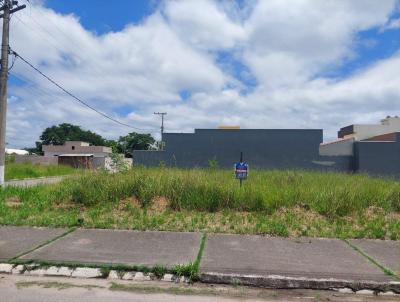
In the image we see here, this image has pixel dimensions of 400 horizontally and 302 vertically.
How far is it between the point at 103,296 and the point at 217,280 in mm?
1493

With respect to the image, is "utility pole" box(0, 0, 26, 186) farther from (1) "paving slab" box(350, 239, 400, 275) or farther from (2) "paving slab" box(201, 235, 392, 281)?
(1) "paving slab" box(350, 239, 400, 275)

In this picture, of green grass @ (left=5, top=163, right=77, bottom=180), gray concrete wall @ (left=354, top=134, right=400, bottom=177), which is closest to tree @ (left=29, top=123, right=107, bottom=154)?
green grass @ (left=5, top=163, right=77, bottom=180)

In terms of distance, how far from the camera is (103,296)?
16.5 feet

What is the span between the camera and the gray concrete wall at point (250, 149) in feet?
115

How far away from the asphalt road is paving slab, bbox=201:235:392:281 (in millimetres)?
379

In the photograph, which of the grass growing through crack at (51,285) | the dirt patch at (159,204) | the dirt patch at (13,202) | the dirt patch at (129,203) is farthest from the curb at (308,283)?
the dirt patch at (13,202)

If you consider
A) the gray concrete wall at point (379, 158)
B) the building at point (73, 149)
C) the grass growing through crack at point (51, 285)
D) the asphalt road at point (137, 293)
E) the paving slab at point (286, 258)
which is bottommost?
the asphalt road at point (137, 293)

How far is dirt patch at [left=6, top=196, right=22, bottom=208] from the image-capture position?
10457 millimetres

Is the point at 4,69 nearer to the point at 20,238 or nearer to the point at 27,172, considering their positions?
the point at 20,238

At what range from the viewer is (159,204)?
10.3m

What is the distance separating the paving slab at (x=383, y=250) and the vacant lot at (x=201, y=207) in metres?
0.39

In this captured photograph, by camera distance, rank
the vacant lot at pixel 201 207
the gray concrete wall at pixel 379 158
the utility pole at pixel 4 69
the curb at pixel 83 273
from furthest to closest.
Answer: the gray concrete wall at pixel 379 158 < the utility pole at pixel 4 69 < the vacant lot at pixel 201 207 < the curb at pixel 83 273

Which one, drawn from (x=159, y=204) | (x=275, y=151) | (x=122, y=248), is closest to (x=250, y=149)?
(x=275, y=151)

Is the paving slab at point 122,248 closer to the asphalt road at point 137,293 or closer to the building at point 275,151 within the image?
the asphalt road at point 137,293
